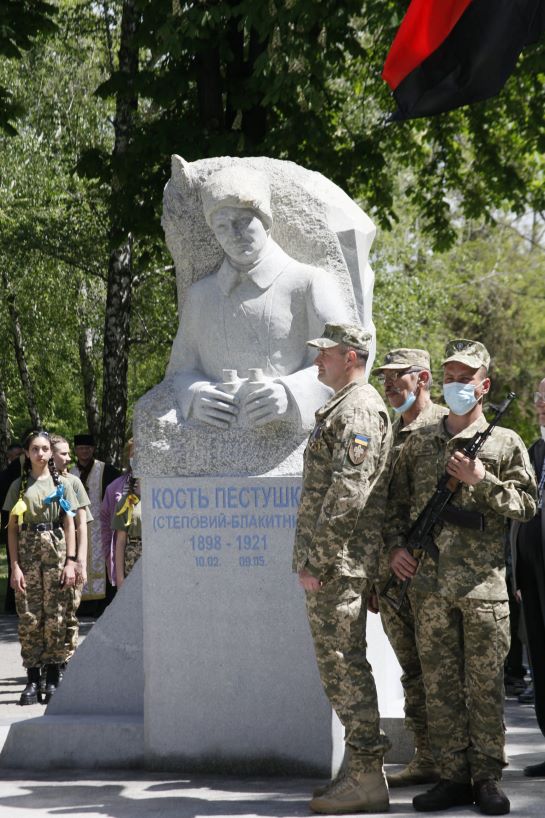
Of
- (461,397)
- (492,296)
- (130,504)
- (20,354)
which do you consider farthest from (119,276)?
(492,296)

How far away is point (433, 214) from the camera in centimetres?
1822

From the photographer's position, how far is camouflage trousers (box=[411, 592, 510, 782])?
211 inches

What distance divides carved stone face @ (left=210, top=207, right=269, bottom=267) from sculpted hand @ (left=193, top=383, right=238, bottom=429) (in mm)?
727

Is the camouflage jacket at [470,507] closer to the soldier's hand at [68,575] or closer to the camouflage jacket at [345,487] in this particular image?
the camouflage jacket at [345,487]

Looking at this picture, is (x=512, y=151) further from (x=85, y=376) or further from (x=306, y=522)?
(x=306, y=522)

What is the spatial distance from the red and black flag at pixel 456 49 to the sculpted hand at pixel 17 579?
4422 mm

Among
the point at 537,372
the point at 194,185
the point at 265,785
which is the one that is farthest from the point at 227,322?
the point at 537,372

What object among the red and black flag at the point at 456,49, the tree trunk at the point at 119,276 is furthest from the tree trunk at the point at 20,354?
the red and black flag at the point at 456,49

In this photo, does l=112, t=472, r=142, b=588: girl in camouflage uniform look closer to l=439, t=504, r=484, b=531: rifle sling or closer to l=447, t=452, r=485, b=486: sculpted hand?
l=439, t=504, r=484, b=531: rifle sling

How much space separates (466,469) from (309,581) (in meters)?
0.82

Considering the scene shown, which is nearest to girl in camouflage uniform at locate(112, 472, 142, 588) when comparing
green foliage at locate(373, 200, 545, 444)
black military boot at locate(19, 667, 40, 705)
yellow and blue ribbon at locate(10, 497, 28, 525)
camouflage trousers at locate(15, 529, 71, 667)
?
camouflage trousers at locate(15, 529, 71, 667)

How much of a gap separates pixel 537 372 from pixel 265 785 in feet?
103

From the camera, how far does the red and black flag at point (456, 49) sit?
22.9ft

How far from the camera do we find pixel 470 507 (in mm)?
5457
